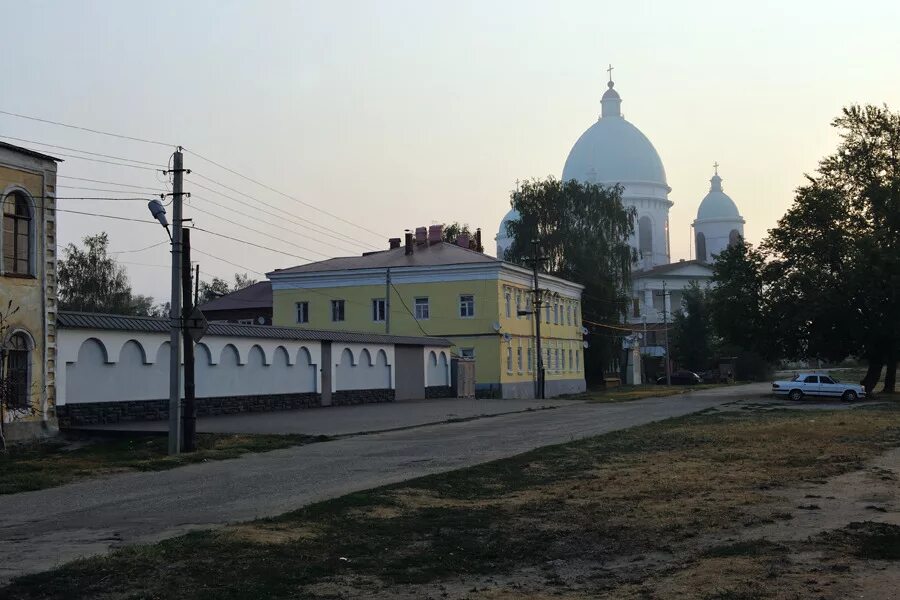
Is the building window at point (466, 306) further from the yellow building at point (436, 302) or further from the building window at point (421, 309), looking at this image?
the building window at point (421, 309)

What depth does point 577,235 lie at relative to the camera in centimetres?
7162

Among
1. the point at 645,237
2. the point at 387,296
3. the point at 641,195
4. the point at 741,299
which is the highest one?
the point at 641,195

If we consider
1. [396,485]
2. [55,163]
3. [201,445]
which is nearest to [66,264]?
[55,163]

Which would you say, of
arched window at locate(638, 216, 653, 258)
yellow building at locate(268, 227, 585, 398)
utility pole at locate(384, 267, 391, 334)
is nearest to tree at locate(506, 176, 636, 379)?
yellow building at locate(268, 227, 585, 398)

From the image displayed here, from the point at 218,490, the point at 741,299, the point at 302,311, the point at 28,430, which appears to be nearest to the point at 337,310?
the point at 302,311

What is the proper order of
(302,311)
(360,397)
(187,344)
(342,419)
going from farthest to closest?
(302,311) < (360,397) < (342,419) < (187,344)

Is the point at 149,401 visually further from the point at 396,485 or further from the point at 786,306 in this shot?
the point at 786,306

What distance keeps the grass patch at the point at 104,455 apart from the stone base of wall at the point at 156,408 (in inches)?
129

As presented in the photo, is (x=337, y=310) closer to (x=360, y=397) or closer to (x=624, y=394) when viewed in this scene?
(x=360, y=397)

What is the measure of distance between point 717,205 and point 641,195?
96.5 feet

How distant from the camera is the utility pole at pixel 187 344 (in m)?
23.0

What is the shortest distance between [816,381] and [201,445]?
118 ft

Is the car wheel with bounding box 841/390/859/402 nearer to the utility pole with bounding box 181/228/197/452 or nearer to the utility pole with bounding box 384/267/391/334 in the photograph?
the utility pole with bounding box 384/267/391/334

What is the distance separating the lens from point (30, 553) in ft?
34.2
